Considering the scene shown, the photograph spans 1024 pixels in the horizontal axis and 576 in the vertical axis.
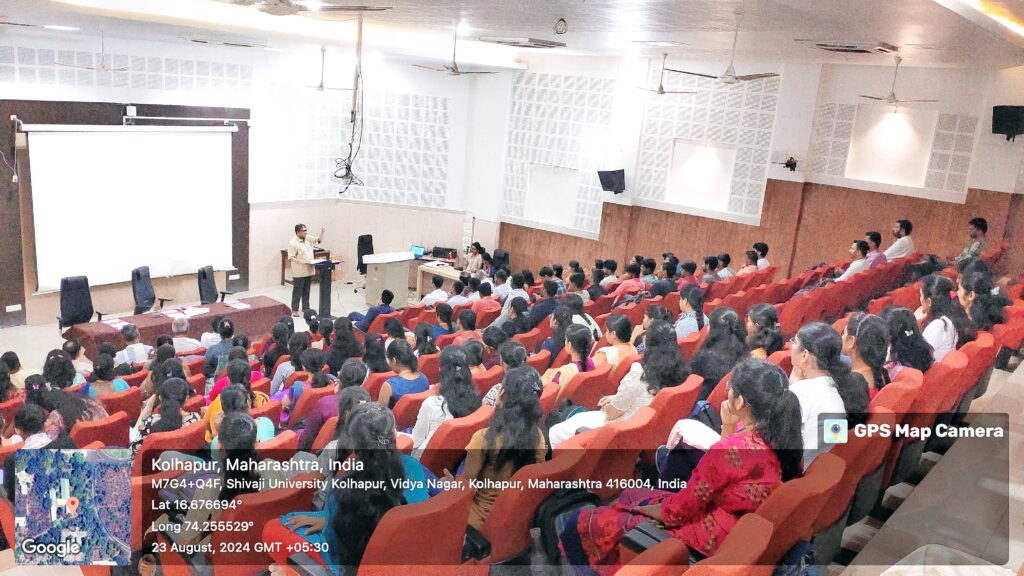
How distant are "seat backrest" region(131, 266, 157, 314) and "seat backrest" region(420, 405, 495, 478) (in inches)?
329

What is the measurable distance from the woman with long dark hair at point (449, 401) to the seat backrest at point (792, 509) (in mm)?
1925

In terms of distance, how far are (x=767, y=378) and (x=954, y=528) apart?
135 cm

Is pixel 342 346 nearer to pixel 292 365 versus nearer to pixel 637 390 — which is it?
pixel 292 365

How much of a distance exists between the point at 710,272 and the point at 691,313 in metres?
3.53

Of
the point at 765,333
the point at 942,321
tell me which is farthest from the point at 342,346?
the point at 942,321

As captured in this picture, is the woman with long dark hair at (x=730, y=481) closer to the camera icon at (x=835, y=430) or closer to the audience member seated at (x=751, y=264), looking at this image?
the camera icon at (x=835, y=430)

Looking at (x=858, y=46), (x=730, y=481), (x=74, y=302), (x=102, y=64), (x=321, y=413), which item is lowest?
(x=74, y=302)

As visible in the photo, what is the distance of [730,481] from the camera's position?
Answer: 2947mm

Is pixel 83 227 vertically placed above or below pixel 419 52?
below

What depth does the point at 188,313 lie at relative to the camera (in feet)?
33.5

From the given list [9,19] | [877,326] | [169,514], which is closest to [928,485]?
[877,326]

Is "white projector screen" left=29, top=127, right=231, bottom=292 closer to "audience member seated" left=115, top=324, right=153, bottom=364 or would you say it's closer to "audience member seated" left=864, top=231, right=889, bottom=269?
"audience member seated" left=115, top=324, right=153, bottom=364

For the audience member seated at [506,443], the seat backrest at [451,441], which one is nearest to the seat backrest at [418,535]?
the audience member seated at [506,443]

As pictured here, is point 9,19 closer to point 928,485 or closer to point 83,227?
point 83,227
